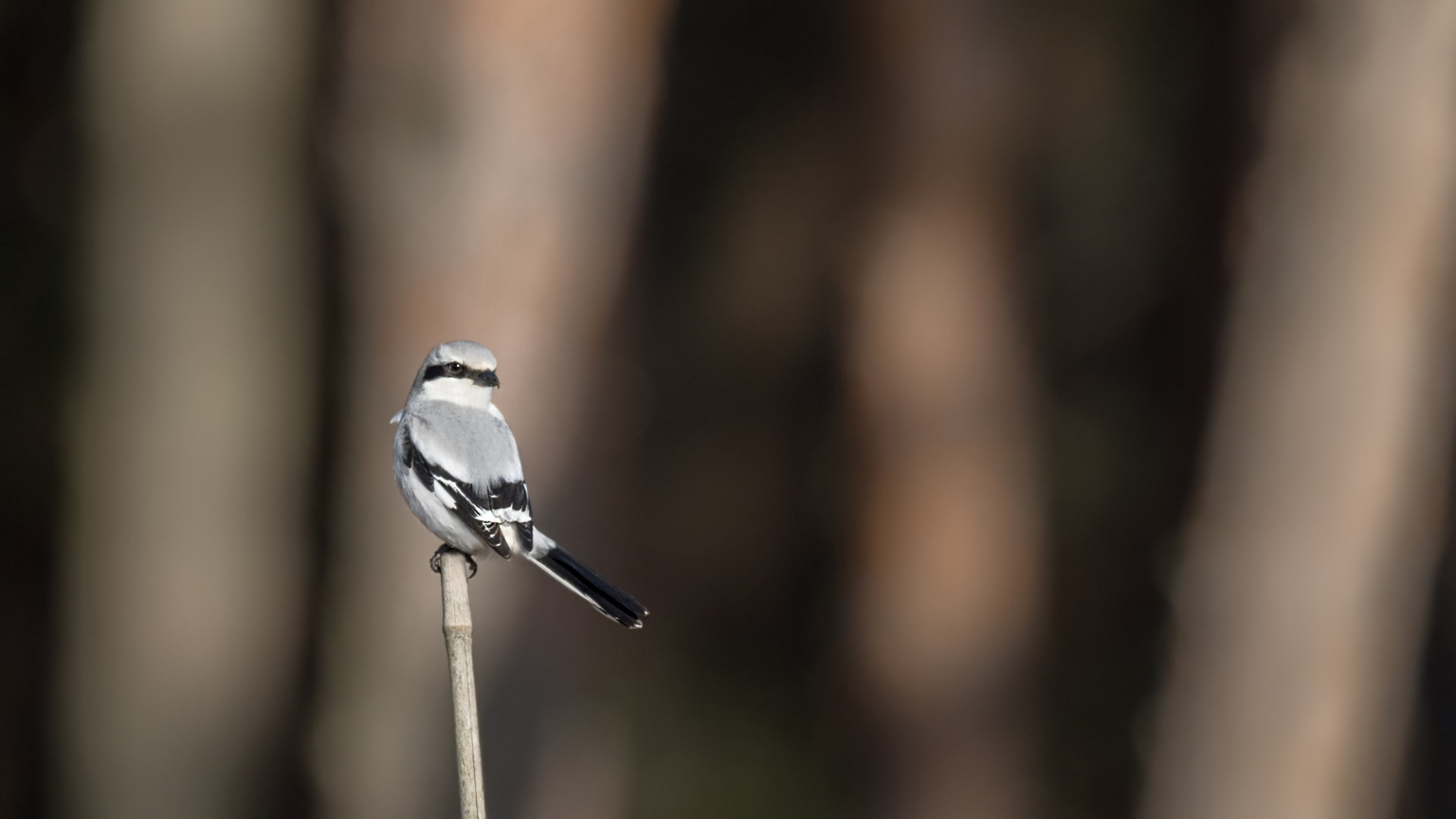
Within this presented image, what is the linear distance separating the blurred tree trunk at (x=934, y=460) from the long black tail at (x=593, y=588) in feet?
5.90

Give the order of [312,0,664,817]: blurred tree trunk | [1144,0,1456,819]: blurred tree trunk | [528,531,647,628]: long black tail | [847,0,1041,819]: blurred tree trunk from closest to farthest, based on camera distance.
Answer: [528,531,647,628]: long black tail, [312,0,664,817]: blurred tree trunk, [1144,0,1456,819]: blurred tree trunk, [847,0,1041,819]: blurred tree trunk

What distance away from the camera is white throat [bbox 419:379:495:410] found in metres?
0.97

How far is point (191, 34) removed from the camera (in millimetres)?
2738

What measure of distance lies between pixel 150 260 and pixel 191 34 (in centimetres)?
54

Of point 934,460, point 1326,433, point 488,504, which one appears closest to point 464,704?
point 488,504

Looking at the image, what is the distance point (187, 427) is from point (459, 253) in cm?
131

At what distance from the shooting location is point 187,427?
276 cm

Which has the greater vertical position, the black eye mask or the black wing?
the black eye mask

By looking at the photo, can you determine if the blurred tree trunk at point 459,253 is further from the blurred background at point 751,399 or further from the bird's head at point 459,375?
the bird's head at point 459,375

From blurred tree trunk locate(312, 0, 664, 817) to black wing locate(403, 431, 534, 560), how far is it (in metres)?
0.85

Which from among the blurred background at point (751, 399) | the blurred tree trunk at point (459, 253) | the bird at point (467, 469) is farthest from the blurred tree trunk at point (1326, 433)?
the bird at point (467, 469)

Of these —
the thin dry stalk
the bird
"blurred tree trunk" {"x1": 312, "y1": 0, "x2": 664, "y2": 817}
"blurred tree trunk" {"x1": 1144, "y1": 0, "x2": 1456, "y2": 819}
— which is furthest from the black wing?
"blurred tree trunk" {"x1": 1144, "y1": 0, "x2": 1456, "y2": 819}

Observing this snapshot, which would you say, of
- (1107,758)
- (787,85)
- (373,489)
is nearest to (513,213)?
(373,489)

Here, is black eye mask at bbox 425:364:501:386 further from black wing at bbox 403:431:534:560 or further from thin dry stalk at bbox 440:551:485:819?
thin dry stalk at bbox 440:551:485:819
